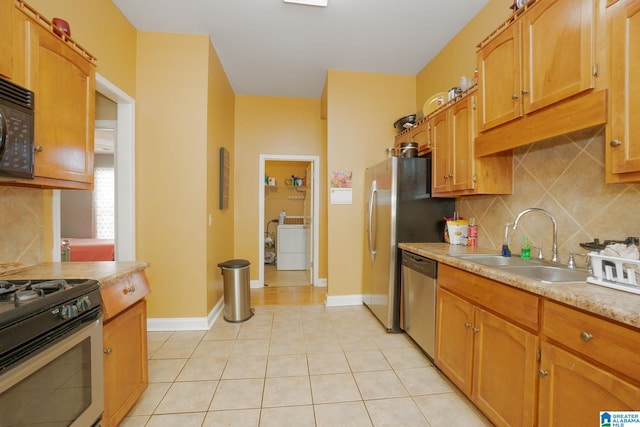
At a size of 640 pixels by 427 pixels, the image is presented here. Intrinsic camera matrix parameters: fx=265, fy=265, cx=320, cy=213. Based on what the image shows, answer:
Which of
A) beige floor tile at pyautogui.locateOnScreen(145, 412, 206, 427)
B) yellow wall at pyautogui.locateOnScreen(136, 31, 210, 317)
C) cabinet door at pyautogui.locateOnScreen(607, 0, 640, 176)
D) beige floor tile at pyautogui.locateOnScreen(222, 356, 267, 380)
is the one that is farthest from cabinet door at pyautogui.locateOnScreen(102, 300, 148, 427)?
cabinet door at pyautogui.locateOnScreen(607, 0, 640, 176)

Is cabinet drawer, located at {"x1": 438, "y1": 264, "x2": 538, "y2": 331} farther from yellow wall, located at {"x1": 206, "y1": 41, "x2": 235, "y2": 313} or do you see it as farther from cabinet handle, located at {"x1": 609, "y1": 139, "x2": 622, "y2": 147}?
yellow wall, located at {"x1": 206, "y1": 41, "x2": 235, "y2": 313}

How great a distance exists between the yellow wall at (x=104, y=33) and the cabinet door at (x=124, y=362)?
1.90 m

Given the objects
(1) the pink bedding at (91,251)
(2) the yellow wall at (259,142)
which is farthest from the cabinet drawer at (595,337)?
(1) the pink bedding at (91,251)

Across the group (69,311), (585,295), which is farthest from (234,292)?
(585,295)

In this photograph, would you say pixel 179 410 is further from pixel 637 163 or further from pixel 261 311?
pixel 637 163

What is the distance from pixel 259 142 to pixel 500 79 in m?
3.25

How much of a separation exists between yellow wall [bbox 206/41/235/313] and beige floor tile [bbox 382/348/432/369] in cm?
186

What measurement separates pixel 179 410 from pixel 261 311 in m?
1.60

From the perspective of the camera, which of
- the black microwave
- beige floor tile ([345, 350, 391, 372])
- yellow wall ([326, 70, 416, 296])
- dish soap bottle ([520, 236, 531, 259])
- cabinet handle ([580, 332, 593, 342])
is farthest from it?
yellow wall ([326, 70, 416, 296])

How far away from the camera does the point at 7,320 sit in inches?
31.6

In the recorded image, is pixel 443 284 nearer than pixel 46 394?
No

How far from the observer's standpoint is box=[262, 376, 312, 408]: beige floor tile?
167 centimetres

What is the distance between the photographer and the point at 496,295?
1.39m

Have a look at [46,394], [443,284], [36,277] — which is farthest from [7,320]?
[443,284]
